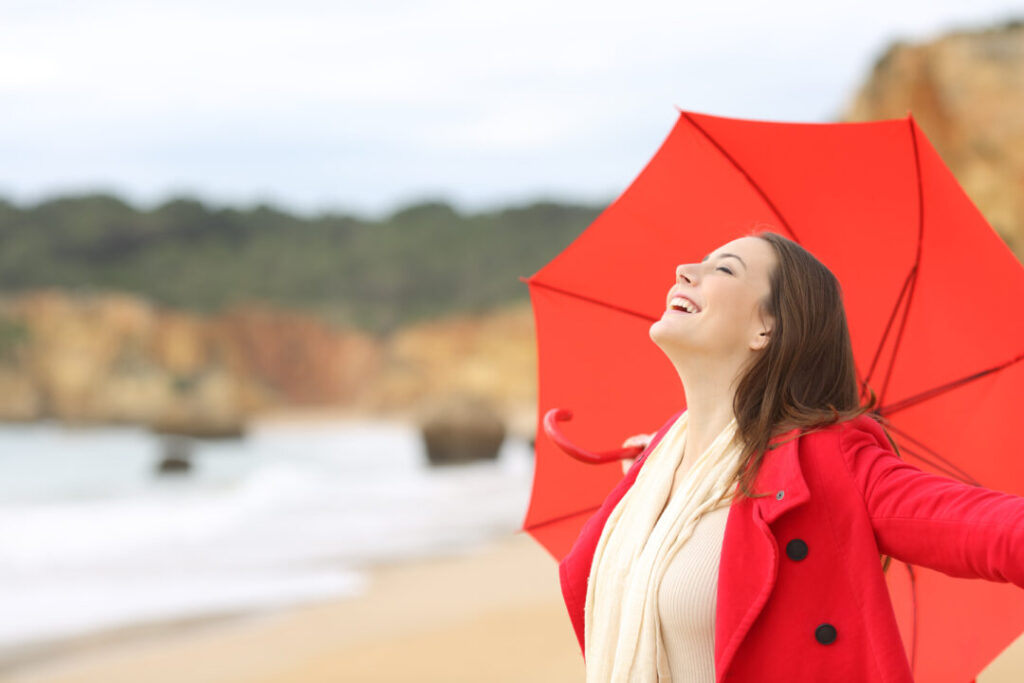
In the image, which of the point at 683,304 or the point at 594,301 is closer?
the point at 683,304

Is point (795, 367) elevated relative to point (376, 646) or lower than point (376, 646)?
elevated

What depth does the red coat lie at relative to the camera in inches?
62.8

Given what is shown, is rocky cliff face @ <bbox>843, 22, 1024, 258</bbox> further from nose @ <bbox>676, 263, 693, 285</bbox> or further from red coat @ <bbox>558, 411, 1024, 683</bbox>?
red coat @ <bbox>558, 411, 1024, 683</bbox>

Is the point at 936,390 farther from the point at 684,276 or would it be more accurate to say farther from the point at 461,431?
the point at 461,431

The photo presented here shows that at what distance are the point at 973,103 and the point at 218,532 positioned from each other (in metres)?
12.5

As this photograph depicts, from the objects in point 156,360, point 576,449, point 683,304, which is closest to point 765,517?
point 683,304

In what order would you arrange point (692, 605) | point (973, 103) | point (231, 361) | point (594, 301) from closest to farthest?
point (692, 605), point (594, 301), point (973, 103), point (231, 361)

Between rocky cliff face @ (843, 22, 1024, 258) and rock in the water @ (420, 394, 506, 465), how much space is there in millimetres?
10231

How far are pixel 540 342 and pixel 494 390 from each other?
46.2 metres

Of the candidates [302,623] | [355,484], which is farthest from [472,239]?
[302,623]

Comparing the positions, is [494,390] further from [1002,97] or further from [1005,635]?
[1005,635]

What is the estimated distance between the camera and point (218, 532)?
14242 millimetres

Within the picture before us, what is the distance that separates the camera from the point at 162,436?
1412 inches

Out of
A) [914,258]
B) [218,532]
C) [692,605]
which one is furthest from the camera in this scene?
[218,532]
